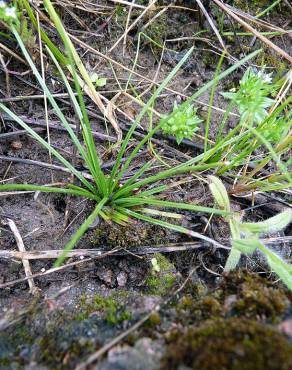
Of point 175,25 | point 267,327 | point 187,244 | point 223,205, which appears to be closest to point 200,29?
point 175,25

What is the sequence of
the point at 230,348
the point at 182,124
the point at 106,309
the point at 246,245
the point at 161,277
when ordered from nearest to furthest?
1. the point at 230,348
2. the point at 106,309
3. the point at 246,245
4. the point at 161,277
5. the point at 182,124

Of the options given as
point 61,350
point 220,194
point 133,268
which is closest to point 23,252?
point 133,268

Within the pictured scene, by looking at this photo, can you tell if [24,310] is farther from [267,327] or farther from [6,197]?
[267,327]

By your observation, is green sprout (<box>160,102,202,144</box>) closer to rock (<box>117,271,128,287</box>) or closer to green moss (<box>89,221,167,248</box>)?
green moss (<box>89,221,167,248</box>)

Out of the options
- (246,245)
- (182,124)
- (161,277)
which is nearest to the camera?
(246,245)

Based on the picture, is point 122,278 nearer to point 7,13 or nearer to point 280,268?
point 280,268
